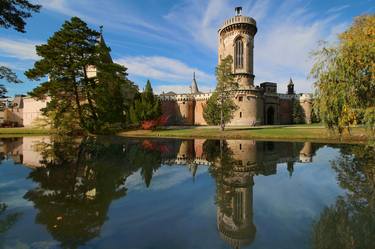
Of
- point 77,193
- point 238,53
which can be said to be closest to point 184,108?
point 238,53

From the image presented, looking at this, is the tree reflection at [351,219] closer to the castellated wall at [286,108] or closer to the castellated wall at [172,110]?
the castellated wall at [172,110]

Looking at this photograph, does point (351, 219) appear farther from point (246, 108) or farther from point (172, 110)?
point (172, 110)

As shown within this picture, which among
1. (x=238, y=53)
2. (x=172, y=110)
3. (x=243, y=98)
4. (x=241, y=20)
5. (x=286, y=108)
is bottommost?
(x=172, y=110)

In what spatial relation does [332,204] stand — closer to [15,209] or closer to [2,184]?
[15,209]

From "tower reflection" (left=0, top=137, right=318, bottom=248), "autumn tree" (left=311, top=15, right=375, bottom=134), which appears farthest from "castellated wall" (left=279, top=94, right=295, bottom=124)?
"autumn tree" (left=311, top=15, right=375, bottom=134)

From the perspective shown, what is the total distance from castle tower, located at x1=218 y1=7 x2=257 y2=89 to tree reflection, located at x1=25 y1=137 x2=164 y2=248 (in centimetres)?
3526

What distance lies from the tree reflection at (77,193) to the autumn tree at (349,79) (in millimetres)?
7825

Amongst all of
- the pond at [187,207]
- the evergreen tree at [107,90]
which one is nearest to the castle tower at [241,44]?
the evergreen tree at [107,90]

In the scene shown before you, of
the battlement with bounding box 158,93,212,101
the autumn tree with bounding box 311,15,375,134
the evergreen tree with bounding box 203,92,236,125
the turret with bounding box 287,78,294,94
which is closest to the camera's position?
the autumn tree with bounding box 311,15,375,134

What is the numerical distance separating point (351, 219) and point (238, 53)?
1638 inches

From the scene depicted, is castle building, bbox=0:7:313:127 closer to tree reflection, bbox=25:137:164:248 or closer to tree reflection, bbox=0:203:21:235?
tree reflection, bbox=25:137:164:248

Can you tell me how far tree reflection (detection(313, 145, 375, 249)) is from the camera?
3.88 meters

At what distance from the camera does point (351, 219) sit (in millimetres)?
4738

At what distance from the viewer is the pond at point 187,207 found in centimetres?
402
